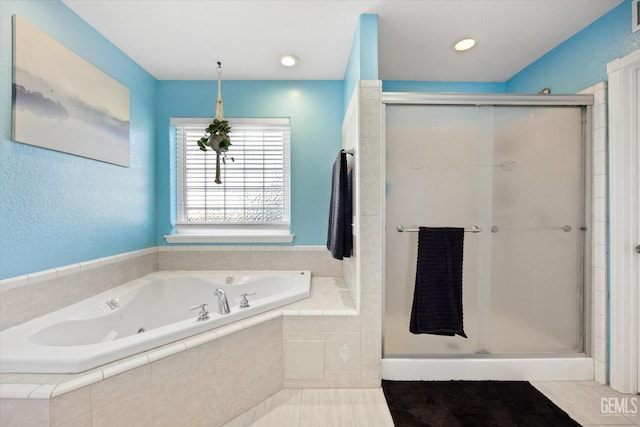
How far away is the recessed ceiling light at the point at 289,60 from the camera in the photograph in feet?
6.58

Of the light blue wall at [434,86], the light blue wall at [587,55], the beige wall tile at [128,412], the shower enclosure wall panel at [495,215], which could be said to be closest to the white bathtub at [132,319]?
the beige wall tile at [128,412]

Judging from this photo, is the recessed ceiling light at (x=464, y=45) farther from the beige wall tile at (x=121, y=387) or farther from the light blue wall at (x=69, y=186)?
the beige wall tile at (x=121, y=387)

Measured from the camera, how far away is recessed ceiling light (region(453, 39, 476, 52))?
1.86m

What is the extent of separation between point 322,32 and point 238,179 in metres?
1.37

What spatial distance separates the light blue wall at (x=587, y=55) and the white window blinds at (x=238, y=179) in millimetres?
2104

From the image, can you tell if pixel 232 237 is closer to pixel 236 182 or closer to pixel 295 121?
pixel 236 182

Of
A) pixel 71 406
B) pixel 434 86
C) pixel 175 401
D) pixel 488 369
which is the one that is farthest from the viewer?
pixel 434 86

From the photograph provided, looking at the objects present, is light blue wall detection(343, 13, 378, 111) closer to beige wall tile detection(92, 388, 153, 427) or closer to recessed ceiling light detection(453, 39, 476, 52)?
recessed ceiling light detection(453, 39, 476, 52)

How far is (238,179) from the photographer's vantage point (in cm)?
243

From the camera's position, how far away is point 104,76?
1778 mm

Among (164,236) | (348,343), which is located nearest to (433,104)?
(348,343)

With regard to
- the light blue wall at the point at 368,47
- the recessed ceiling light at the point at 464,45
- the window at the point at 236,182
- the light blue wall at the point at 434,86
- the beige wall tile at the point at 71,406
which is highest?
the recessed ceiling light at the point at 464,45

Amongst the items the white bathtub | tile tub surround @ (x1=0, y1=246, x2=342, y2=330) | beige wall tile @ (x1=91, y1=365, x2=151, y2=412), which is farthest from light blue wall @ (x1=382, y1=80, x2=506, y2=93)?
beige wall tile @ (x1=91, y1=365, x2=151, y2=412)

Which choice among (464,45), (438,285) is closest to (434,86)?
(464,45)
